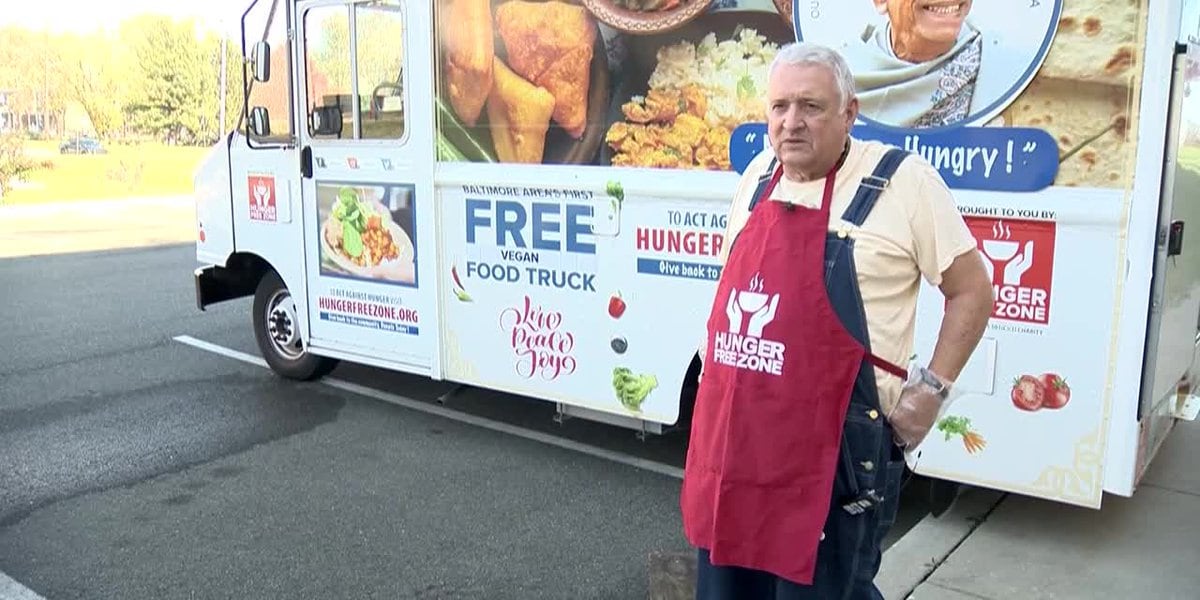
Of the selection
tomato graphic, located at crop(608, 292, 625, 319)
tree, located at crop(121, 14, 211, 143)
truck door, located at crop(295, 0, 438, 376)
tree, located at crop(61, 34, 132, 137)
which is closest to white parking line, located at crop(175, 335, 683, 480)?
truck door, located at crop(295, 0, 438, 376)

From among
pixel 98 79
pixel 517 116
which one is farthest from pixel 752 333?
pixel 98 79

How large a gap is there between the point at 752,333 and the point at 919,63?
2093mm

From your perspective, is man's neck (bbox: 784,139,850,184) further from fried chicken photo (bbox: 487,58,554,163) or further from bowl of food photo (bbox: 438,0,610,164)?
fried chicken photo (bbox: 487,58,554,163)

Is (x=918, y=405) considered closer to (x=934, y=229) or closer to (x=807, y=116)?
(x=934, y=229)

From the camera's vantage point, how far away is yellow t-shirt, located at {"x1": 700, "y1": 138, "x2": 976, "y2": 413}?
2250mm

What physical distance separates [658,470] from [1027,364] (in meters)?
1.99

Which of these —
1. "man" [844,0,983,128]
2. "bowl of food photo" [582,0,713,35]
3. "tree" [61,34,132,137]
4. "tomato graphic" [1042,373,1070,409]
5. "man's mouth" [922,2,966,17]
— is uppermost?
"tree" [61,34,132,137]

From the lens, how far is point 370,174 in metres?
5.74

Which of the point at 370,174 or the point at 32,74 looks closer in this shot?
the point at 370,174

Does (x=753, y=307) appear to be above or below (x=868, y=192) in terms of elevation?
below

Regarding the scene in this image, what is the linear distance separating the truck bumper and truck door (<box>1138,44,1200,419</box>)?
566 cm

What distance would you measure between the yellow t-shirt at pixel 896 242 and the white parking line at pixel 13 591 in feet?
10.6

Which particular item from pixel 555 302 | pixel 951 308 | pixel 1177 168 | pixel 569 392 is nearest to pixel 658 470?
pixel 569 392

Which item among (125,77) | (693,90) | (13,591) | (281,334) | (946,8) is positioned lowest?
(13,591)
